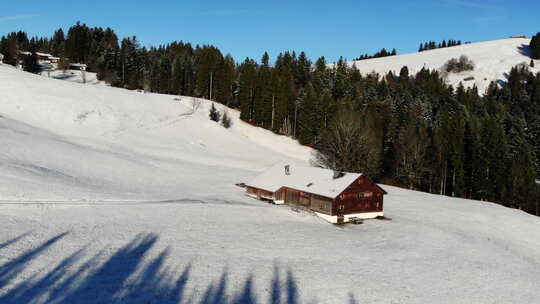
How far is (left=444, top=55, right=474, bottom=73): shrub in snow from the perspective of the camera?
164m

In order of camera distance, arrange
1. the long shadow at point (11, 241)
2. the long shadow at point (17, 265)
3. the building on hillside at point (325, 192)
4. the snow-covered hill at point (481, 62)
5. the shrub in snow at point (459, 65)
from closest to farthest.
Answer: the long shadow at point (17, 265)
the long shadow at point (11, 241)
the building on hillside at point (325, 192)
the snow-covered hill at point (481, 62)
the shrub in snow at point (459, 65)

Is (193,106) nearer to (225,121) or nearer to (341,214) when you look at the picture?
(225,121)

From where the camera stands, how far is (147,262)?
2277 centimetres

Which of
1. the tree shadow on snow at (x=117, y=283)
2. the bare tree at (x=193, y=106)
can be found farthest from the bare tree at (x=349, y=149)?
the tree shadow on snow at (x=117, y=283)

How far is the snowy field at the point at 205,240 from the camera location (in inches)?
799

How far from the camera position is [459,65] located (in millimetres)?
164375

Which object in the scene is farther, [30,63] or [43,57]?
[43,57]

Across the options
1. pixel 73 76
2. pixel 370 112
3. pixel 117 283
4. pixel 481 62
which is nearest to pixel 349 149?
pixel 370 112

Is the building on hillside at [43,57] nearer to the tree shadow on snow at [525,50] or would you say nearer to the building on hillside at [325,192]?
the building on hillside at [325,192]

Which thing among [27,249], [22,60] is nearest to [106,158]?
[27,249]

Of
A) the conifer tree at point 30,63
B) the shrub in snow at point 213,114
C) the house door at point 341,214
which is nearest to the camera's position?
the house door at point 341,214

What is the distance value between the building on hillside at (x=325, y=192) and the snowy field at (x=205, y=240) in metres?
2.08

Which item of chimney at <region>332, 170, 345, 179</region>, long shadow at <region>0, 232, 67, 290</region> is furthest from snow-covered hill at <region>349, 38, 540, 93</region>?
long shadow at <region>0, 232, 67, 290</region>

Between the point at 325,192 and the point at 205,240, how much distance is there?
16884 millimetres
